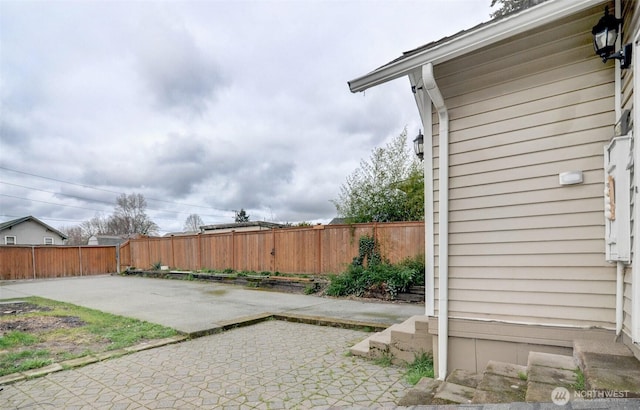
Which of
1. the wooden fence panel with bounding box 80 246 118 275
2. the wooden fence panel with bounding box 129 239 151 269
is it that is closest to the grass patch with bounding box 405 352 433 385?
the wooden fence panel with bounding box 129 239 151 269

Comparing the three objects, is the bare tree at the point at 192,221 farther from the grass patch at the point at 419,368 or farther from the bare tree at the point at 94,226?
the grass patch at the point at 419,368

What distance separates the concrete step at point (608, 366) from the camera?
1.59 meters

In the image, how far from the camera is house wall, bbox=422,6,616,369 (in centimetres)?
241

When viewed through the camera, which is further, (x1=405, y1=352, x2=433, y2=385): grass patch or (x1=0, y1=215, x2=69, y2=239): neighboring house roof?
(x1=0, y1=215, x2=69, y2=239): neighboring house roof

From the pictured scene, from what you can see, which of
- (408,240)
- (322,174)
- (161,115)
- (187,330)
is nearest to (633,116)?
(187,330)

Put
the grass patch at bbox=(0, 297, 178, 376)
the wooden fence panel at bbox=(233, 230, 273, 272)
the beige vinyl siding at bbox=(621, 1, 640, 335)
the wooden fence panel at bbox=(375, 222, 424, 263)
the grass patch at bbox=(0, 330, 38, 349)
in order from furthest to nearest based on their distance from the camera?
the wooden fence panel at bbox=(233, 230, 273, 272) → the wooden fence panel at bbox=(375, 222, 424, 263) → the grass patch at bbox=(0, 330, 38, 349) → the grass patch at bbox=(0, 297, 178, 376) → the beige vinyl siding at bbox=(621, 1, 640, 335)

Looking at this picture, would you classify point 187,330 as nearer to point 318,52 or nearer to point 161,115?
point 318,52

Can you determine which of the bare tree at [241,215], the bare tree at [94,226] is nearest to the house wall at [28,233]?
the bare tree at [94,226]

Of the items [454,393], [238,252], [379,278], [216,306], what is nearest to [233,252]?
[238,252]

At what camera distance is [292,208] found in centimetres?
3681

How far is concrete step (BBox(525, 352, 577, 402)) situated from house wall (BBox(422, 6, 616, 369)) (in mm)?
231

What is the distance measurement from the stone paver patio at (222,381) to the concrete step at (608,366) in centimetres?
140

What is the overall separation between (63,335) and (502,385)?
581cm

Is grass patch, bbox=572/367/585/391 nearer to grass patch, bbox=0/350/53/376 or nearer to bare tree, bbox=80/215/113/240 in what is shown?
grass patch, bbox=0/350/53/376
